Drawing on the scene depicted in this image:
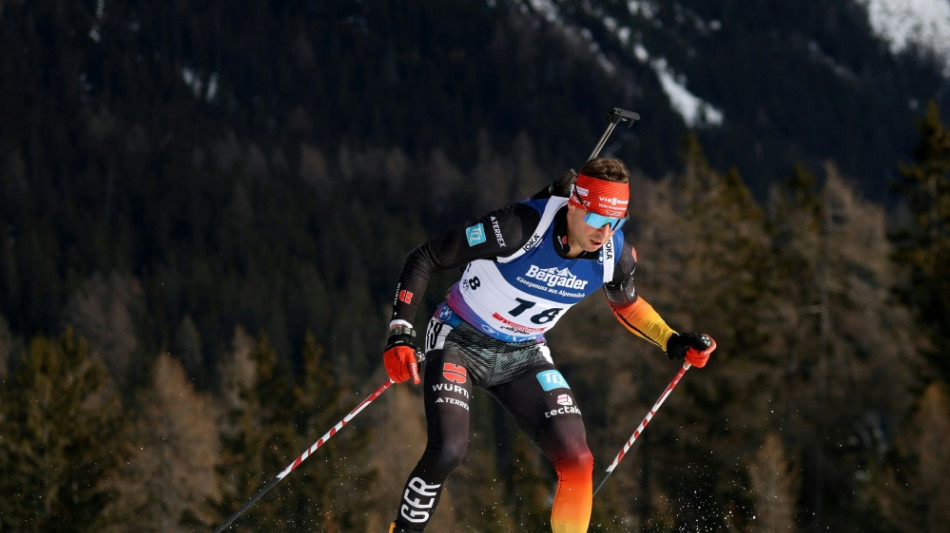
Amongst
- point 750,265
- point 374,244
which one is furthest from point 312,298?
point 750,265

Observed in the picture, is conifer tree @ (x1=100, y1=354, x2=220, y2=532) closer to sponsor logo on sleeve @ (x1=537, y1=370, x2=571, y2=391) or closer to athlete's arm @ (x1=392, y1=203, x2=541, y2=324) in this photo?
sponsor logo on sleeve @ (x1=537, y1=370, x2=571, y2=391)

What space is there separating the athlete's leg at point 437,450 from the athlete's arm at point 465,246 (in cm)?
49

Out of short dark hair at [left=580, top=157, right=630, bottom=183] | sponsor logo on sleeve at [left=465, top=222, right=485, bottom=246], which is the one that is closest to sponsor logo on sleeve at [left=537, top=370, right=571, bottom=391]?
sponsor logo on sleeve at [left=465, top=222, right=485, bottom=246]

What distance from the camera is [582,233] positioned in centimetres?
665

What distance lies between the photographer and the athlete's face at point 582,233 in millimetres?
6605

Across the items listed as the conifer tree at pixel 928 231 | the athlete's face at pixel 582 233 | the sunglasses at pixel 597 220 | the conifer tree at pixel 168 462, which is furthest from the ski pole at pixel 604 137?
the conifer tree at pixel 928 231

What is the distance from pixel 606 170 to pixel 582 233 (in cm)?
38

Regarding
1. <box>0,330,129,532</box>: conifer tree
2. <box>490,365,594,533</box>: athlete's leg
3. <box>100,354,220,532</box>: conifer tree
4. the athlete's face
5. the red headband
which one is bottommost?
<box>100,354,220,532</box>: conifer tree

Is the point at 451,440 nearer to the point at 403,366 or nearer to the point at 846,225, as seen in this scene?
the point at 403,366

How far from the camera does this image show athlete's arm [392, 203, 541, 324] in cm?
656

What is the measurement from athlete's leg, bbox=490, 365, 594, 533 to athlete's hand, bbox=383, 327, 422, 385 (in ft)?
2.50

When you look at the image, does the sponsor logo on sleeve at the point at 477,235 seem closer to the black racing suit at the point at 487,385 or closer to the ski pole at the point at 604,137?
the black racing suit at the point at 487,385

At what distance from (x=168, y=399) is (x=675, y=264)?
1364 centimetres

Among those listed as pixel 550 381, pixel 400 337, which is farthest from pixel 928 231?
pixel 400 337
